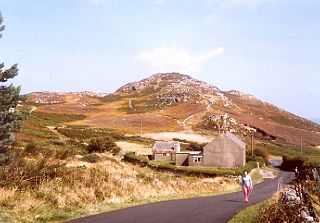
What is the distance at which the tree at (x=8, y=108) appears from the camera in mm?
21734

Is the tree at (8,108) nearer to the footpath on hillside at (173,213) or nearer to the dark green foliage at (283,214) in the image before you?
the footpath on hillside at (173,213)

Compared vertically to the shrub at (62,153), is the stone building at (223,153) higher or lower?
lower

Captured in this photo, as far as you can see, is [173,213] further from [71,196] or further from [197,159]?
[197,159]

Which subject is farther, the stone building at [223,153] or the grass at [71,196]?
the stone building at [223,153]

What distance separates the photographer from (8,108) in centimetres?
2245

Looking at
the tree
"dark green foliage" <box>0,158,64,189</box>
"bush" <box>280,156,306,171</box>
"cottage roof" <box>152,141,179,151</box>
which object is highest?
the tree

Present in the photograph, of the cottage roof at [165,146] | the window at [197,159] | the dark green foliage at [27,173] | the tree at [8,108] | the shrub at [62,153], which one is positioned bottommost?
the window at [197,159]

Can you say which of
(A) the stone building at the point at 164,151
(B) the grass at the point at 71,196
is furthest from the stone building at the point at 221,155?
A: (B) the grass at the point at 71,196

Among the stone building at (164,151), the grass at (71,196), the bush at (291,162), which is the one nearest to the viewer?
the grass at (71,196)

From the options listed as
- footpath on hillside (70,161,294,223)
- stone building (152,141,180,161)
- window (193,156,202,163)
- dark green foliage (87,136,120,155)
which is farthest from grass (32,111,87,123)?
footpath on hillside (70,161,294,223)

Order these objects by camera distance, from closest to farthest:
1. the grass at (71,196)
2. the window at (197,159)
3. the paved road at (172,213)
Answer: the grass at (71,196), the paved road at (172,213), the window at (197,159)

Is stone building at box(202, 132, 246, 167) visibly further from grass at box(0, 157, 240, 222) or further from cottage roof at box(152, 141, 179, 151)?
grass at box(0, 157, 240, 222)

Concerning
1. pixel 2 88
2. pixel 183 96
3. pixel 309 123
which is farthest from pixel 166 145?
pixel 309 123

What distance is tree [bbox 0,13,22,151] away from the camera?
71.3ft
